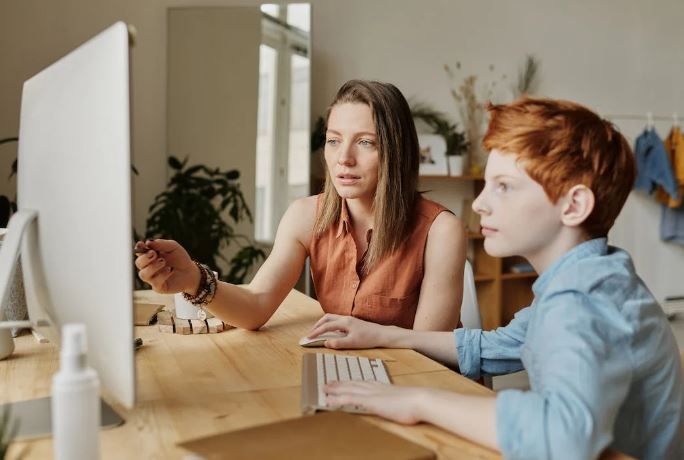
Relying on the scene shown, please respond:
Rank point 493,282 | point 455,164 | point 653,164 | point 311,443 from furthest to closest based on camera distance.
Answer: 1. point 653,164
2. point 493,282
3. point 455,164
4. point 311,443

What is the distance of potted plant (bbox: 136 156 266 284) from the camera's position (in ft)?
12.5

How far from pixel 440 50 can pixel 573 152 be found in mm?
3721

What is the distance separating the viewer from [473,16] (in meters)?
4.70

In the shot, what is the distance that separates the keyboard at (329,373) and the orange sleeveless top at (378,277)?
1.40 ft

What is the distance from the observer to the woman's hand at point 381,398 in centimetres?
100

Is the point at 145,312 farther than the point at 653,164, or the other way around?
the point at 653,164

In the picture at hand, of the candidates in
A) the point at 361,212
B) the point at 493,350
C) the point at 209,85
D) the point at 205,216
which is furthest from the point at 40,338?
the point at 209,85

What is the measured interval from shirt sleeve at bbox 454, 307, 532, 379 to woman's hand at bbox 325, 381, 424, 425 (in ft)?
1.30

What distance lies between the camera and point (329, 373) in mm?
1225

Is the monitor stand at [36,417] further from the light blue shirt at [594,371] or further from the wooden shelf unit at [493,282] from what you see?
the wooden shelf unit at [493,282]

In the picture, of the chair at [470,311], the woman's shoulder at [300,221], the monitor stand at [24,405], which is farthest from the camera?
the chair at [470,311]

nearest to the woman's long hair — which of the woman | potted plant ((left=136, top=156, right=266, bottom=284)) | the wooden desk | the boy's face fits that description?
the woman

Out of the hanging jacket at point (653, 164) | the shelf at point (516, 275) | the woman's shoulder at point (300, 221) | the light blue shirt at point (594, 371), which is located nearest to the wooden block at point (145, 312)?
the woman's shoulder at point (300, 221)

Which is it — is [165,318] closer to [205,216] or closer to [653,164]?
[205,216]
